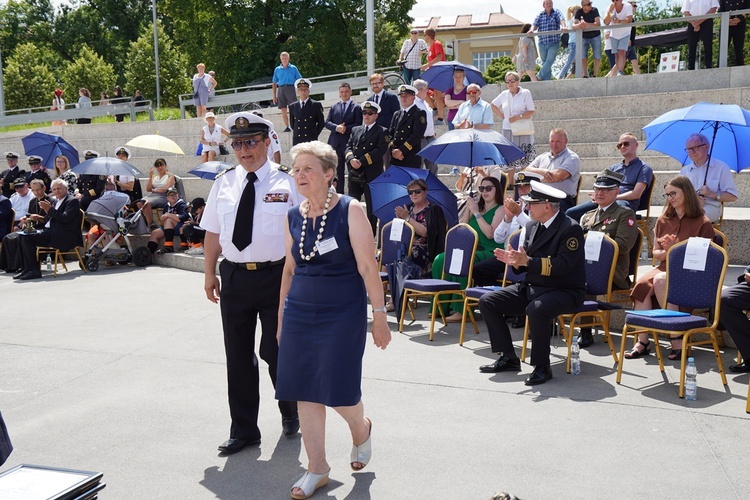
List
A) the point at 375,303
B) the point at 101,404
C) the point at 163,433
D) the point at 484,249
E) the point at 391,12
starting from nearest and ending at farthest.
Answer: the point at 375,303
the point at 163,433
the point at 101,404
the point at 484,249
the point at 391,12

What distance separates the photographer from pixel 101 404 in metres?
5.97

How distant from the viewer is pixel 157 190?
14.6 metres

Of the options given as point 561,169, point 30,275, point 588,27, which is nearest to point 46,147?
point 30,275

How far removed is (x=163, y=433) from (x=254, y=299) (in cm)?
122

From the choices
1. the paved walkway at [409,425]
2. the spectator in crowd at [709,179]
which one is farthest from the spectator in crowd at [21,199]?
the spectator in crowd at [709,179]

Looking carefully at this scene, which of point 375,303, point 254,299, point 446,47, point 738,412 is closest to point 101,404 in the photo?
point 254,299

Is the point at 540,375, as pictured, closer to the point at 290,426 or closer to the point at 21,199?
the point at 290,426

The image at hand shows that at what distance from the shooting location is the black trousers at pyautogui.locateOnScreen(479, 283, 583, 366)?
20.8ft

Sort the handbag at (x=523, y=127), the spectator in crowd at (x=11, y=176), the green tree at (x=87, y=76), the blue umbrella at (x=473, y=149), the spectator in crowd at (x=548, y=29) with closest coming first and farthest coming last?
the blue umbrella at (x=473, y=149) → the handbag at (x=523, y=127) → the spectator in crowd at (x=548, y=29) → the spectator in crowd at (x=11, y=176) → the green tree at (x=87, y=76)

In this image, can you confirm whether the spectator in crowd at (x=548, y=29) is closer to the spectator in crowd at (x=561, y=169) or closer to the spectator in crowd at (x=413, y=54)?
the spectator in crowd at (x=413, y=54)

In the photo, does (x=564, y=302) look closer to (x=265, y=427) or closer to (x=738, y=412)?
(x=738, y=412)

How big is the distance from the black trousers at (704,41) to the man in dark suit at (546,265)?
29.2 feet

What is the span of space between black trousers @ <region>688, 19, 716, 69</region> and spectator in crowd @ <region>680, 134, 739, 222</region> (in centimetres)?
626

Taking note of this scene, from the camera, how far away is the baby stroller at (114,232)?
42.8 ft
